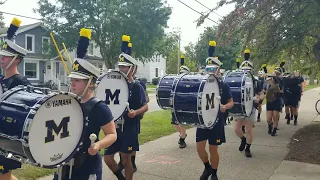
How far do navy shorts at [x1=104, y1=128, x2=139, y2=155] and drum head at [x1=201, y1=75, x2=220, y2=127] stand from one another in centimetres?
108

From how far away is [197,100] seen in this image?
5.24 meters

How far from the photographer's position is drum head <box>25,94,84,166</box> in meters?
2.79

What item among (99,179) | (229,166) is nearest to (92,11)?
(229,166)

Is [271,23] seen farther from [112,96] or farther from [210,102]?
[112,96]

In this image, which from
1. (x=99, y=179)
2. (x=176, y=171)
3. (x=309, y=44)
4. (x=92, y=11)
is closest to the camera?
(x=99, y=179)

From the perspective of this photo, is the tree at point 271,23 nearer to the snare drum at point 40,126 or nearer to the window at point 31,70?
the snare drum at point 40,126

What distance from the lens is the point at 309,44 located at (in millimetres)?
11227

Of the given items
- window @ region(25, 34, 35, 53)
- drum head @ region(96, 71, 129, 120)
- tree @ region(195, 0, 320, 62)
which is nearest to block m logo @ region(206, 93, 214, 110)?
drum head @ region(96, 71, 129, 120)

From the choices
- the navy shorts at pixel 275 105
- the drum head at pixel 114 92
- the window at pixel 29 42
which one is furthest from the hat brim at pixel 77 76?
the window at pixel 29 42

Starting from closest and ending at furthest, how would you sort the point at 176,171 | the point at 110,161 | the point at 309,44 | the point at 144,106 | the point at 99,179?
the point at 99,179 < the point at 110,161 < the point at 144,106 < the point at 176,171 < the point at 309,44

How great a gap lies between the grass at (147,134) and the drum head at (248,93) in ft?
9.05

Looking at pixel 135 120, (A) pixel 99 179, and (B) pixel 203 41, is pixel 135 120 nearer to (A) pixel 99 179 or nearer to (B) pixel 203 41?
(A) pixel 99 179

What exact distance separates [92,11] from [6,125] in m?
30.1

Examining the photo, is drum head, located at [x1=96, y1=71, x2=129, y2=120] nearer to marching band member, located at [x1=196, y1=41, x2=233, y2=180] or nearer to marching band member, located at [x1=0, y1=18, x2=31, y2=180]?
marching band member, located at [x1=0, y1=18, x2=31, y2=180]
